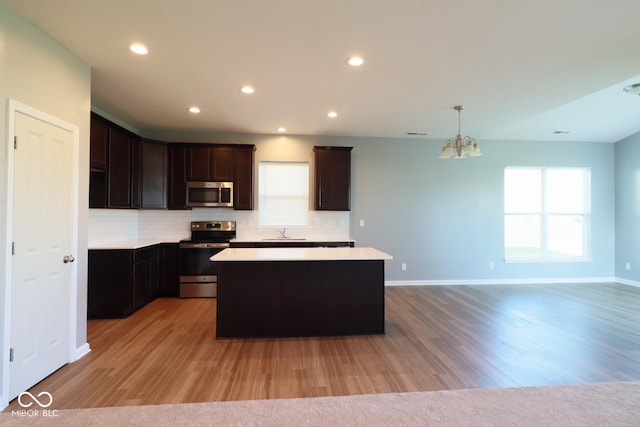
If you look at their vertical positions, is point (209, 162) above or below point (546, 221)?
above

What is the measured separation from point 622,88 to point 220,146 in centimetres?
579

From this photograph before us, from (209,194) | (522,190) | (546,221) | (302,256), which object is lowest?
(302,256)

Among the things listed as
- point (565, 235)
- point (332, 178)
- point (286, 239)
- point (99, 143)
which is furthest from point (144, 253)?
point (565, 235)

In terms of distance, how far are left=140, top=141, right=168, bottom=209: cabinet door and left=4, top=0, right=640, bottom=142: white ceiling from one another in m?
0.52

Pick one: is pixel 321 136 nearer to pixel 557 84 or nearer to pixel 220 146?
pixel 220 146

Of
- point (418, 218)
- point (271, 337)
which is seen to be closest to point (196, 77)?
point (271, 337)

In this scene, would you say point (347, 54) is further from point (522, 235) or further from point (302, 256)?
point (522, 235)

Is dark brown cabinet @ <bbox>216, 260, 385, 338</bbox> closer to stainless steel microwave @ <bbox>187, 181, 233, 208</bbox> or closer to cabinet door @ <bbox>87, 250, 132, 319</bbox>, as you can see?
cabinet door @ <bbox>87, 250, 132, 319</bbox>

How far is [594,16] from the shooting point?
195 centimetres

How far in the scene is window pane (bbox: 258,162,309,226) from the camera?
16.8ft

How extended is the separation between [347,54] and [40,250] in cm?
285

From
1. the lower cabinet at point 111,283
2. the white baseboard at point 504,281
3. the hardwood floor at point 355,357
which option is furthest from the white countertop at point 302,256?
the white baseboard at point 504,281

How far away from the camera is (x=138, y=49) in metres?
2.38

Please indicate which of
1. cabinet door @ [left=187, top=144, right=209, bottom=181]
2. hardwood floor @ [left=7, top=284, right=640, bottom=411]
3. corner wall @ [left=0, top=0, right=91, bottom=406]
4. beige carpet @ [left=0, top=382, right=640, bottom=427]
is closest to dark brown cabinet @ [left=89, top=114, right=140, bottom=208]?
cabinet door @ [left=187, top=144, right=209, bottom=181]
